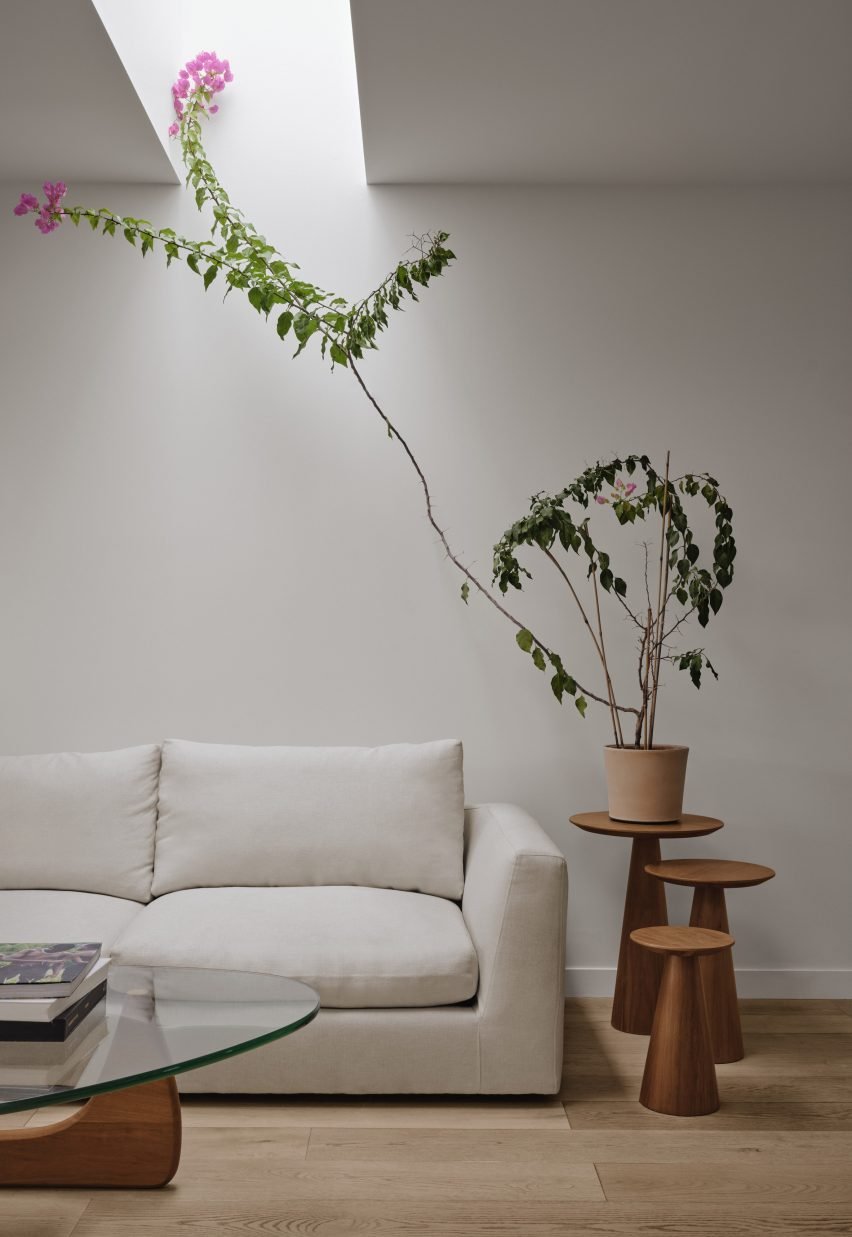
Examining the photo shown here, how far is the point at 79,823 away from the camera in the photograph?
9.95 feet

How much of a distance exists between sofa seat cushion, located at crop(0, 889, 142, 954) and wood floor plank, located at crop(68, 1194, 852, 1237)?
68cm

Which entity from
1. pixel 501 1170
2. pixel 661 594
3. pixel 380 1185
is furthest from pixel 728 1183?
pixel 661 594

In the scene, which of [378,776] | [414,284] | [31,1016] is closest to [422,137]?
[414,284]

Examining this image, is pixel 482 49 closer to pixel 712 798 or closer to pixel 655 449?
pixel 655 449

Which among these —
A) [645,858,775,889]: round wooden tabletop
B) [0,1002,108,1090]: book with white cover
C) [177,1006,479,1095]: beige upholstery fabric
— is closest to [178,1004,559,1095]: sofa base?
[177,1006,479,1095]: beige upholstery fabric

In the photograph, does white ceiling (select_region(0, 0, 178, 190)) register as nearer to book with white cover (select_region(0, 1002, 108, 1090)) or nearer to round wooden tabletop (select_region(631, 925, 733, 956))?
book with white cover (select_region(0, 1002, 108, 1090))

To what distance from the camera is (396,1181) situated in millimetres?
2158

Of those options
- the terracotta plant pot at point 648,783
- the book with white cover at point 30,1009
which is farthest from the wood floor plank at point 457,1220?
the terracotta plant pot at point 648,783

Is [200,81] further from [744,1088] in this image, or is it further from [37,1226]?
[744,1088]

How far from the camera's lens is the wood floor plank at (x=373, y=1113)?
2.44m

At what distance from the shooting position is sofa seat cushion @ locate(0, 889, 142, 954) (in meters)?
2.60

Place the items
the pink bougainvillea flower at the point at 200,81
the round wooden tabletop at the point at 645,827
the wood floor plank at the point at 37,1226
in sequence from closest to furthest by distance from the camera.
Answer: the wood floor plank at the point at 37,1226, the round wooden tabletop at the point at 645,827, the pink bougainvillea flower at the point at 200,81

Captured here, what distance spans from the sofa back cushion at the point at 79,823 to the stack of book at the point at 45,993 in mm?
1215

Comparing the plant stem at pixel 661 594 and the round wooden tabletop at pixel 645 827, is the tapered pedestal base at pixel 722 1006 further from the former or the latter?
the plant stem at pixel 661 594
